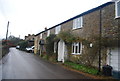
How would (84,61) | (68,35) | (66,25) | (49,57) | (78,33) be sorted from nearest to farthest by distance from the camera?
(84,61) < (78,33) < (68,35) < (66,25) < (49,57)

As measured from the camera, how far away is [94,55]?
1266cm

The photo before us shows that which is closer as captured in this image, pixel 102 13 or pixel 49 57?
pixel 102 13

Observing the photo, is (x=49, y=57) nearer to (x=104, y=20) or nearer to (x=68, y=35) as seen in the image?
(x=68, y=35)

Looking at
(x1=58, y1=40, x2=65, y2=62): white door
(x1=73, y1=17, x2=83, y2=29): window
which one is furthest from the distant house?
(x1=58, y1=40, x2=65, y2=62): white door

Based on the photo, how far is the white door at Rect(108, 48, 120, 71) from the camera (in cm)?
1034

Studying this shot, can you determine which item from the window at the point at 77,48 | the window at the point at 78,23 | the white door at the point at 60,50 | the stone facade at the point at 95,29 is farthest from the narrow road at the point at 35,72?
the window at the point at 78,23

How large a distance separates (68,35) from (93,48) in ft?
18.7

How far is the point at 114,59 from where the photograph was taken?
421 inches

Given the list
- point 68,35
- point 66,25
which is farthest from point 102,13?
point 66,25

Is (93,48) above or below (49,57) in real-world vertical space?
above

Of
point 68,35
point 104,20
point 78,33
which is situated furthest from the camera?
point 68,35

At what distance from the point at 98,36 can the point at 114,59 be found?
2.65 m

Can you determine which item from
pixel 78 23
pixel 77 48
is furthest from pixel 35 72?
pixel 78 23

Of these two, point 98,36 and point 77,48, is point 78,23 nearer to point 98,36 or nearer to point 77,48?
point 77,48
